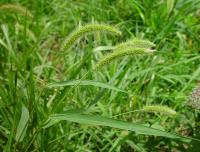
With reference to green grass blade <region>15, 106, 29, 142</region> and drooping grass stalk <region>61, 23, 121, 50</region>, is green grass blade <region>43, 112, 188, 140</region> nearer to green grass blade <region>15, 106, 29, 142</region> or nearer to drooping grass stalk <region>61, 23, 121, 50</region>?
green grass blade <region>15, 106, 29, 142</region>

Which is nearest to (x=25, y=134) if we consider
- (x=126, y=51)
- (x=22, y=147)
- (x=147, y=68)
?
(x=22, y=147)

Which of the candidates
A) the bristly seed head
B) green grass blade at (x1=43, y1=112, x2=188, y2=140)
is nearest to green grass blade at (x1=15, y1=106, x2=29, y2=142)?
green grass blade at (x1=43, y1=112, x2=188, y2=140)

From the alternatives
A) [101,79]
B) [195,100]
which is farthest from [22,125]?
[101,79]

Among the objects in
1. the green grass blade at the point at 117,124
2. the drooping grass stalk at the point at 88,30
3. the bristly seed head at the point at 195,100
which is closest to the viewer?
the green grass blade at the point at 117,124

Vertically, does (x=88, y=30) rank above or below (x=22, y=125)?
above

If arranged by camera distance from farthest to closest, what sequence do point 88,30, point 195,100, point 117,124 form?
point 195,100
point 88,30
point 117,124

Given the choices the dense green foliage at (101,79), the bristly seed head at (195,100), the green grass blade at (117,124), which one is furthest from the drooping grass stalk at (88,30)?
the bristly seed head at (195,100)

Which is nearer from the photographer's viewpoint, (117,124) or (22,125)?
(117,124)

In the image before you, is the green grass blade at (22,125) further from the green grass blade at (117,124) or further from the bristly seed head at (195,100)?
the bristly seed head at (195,100)

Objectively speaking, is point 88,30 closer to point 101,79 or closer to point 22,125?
point 22,125
